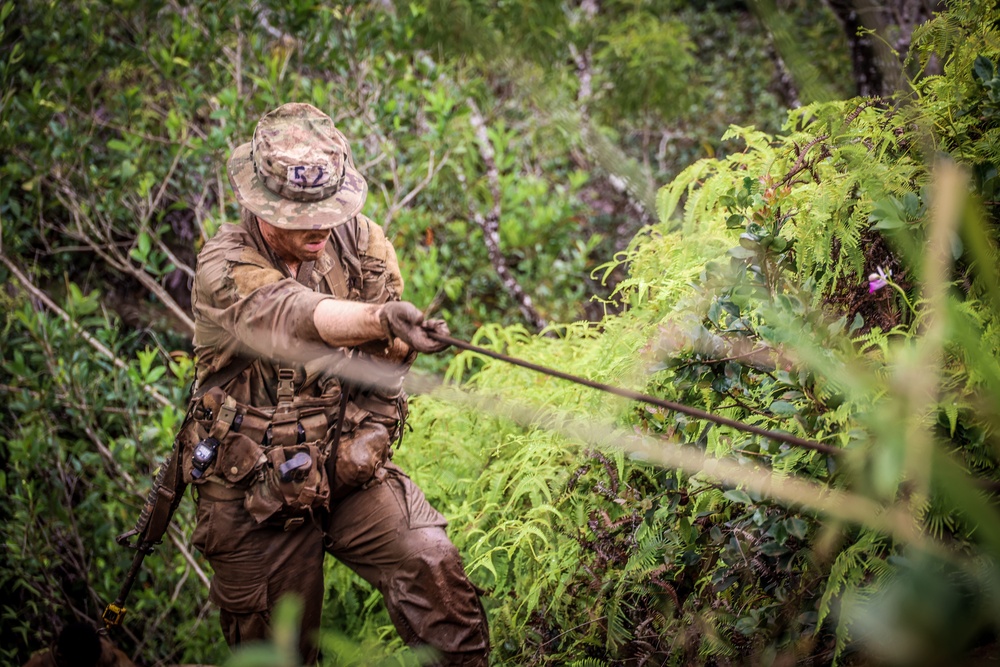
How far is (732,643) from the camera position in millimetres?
2596

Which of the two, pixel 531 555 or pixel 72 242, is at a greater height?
pixel 531 555

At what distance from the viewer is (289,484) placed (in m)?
3.22

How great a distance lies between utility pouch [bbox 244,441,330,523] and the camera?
3225mm

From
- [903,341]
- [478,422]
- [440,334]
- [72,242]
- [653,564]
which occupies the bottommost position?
[72,242]

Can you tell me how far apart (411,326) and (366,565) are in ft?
4.51

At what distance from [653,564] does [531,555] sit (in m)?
0.95

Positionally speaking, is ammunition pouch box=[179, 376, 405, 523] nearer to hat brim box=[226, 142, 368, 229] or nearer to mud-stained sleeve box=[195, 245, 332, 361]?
mud-stained sleeve box=[195, 245, 332, 361]

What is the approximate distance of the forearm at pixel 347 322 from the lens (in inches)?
107

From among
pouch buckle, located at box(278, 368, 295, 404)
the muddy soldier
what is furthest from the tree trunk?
pouch buckle, located at box(278, 368, 295, 404)

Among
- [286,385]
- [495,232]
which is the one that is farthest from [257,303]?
[495,232]

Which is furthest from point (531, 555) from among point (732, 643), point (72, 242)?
point (72, 242)

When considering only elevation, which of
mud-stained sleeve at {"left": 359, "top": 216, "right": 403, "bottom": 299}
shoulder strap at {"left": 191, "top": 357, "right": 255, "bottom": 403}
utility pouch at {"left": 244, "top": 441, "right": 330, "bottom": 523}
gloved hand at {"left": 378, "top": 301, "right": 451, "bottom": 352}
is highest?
gloved hand at {"left": 378, "top": 301, "right": 451, "bottom": 352}

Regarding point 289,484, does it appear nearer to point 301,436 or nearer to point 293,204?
point 301,436

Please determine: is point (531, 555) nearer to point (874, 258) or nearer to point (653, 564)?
point (653, 564)
